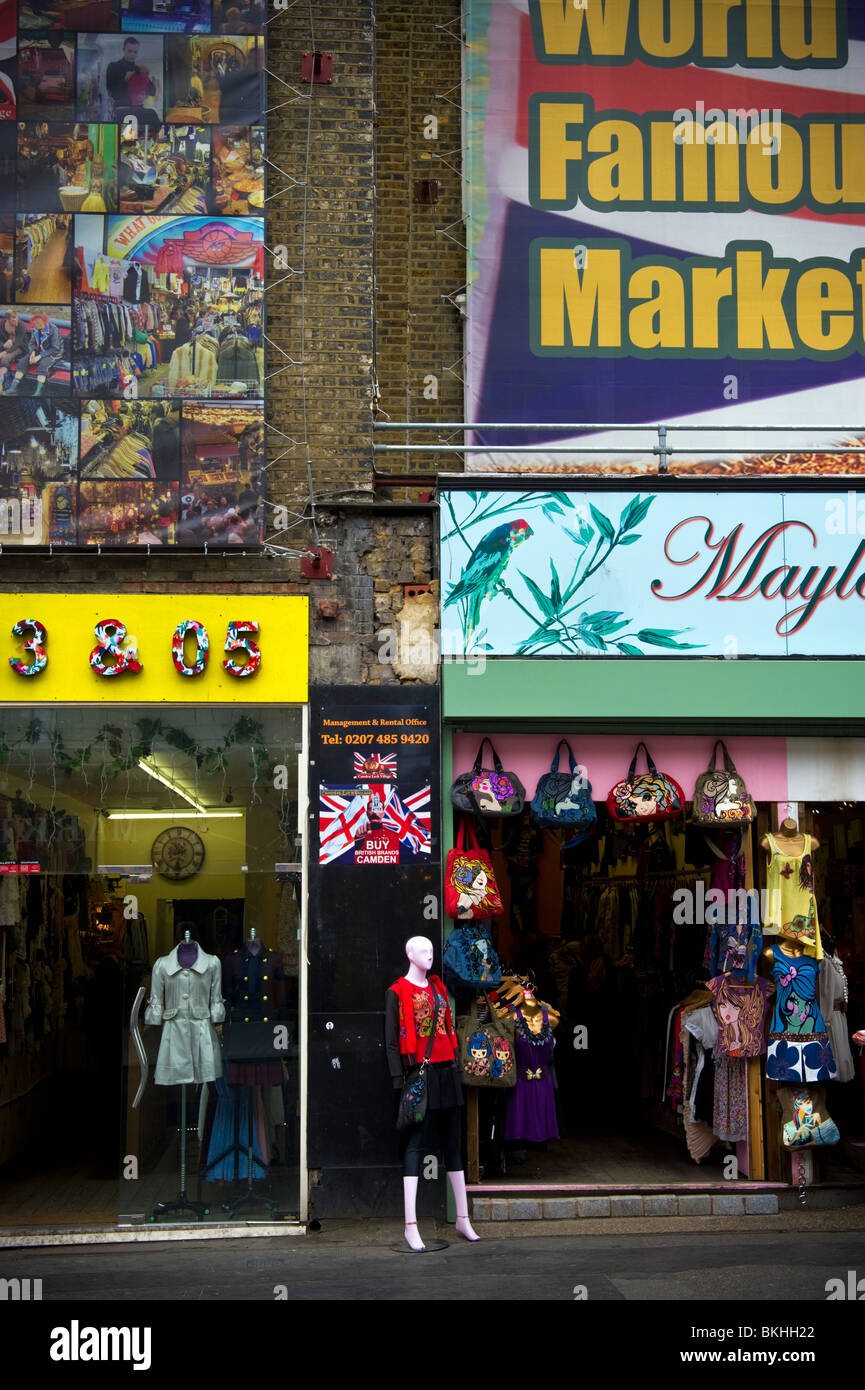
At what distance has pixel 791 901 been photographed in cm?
1073

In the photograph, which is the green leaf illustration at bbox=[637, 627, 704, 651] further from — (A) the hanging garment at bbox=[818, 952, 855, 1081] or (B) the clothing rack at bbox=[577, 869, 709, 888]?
(A) the hanging garment at bbox=[818, 952, 855, 1081]

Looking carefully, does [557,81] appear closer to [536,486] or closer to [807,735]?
[536,486]

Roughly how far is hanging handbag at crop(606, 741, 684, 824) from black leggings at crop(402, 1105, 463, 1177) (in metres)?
2.57

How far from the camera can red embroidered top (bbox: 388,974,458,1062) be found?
9625 mm

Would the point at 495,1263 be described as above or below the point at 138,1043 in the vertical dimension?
below

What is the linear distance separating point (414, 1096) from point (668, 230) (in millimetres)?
7305

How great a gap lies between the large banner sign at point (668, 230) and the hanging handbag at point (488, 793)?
8.54 feet

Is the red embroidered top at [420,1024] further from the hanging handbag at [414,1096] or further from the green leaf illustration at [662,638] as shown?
the green leaf illustration at [662,638]

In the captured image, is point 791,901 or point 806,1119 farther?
point 791,901

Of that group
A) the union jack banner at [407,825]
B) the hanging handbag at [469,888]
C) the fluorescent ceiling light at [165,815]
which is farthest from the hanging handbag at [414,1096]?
the fluorescent ceiling light at [165,815]

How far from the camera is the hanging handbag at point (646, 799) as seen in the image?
10.6m

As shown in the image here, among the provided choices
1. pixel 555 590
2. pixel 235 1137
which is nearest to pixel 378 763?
pixel 555 590

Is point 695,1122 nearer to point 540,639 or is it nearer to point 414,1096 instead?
point 414,1096

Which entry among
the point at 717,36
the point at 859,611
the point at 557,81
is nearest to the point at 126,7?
the point at 557,81
